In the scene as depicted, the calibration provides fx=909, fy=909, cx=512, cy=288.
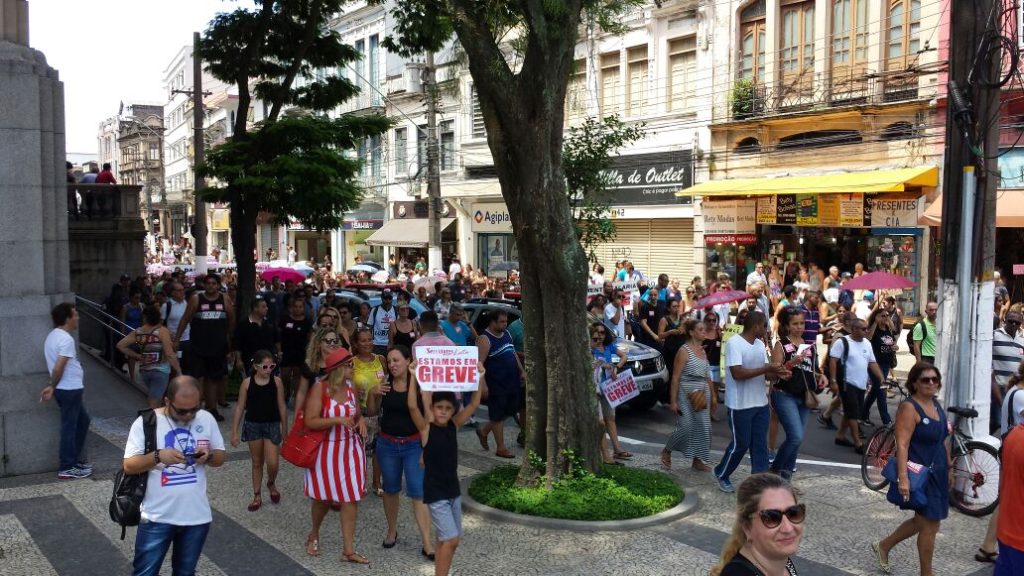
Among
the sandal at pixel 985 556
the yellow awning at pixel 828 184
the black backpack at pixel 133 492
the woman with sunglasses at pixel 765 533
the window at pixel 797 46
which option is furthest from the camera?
the window at pixel 797 46

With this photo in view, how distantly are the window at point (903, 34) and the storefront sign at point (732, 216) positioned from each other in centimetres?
527

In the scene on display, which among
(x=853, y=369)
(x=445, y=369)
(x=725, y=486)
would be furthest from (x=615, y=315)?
(x=445, y=369)

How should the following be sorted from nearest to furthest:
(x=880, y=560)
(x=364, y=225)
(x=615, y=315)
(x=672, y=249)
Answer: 1. (x=880, y=560)
2. (x=615, y=315)
3. (x=672, y=249)
4. (x=364, y=225)

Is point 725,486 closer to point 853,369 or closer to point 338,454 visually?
point 853,369

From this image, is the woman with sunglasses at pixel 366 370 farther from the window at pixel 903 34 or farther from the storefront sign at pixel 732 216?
the storefront sign at pixel 732 216

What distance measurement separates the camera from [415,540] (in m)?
7.27

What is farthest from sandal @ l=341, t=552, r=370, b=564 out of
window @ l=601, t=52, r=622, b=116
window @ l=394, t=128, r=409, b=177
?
window @ l=394, t=128, r=409, b=177

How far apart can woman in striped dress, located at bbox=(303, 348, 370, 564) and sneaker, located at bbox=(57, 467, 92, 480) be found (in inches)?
131

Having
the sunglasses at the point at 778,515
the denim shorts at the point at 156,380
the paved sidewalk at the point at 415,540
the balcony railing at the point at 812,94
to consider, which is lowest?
the paved sidewalk at the point at 415,540

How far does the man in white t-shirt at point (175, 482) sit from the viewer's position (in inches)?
198

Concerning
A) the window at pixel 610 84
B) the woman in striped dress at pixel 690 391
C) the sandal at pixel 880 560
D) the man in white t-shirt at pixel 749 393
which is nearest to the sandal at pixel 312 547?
the man in white t-shirt at pixel 749 393

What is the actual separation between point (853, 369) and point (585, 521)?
4.56 meters

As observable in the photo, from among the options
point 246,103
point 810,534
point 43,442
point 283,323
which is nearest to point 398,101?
point 246,103

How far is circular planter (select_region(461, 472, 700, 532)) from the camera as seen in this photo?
24.4ft
